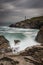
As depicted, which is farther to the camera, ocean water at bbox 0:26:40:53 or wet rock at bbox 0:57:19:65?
ocean water at bbox 0:26:40:53

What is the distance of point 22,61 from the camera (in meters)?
11.0

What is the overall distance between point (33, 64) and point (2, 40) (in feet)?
48.6

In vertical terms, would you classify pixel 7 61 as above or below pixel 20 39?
above

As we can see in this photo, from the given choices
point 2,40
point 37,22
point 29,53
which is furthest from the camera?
point 37,22

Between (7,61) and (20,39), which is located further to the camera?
(20,39)

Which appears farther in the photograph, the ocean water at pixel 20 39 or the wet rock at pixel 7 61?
the ocean water at pixel 20 39

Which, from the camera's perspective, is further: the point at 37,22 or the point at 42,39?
the point at 37,22

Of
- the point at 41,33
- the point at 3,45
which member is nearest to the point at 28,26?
the point at 41,33

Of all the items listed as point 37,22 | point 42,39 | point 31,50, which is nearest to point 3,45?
point 42,39

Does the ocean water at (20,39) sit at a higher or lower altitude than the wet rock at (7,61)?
lower

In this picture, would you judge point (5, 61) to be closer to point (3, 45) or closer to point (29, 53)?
point (29, 53)

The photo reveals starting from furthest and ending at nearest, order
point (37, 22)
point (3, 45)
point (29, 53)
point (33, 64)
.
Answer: point (37, 22), point (3, 45), point (29, 53), point (33, 64)

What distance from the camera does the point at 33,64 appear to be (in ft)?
35.7

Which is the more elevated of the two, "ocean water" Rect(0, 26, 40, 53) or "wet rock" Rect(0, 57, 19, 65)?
"wet rock" Rect(0, 57, 19, 65)
